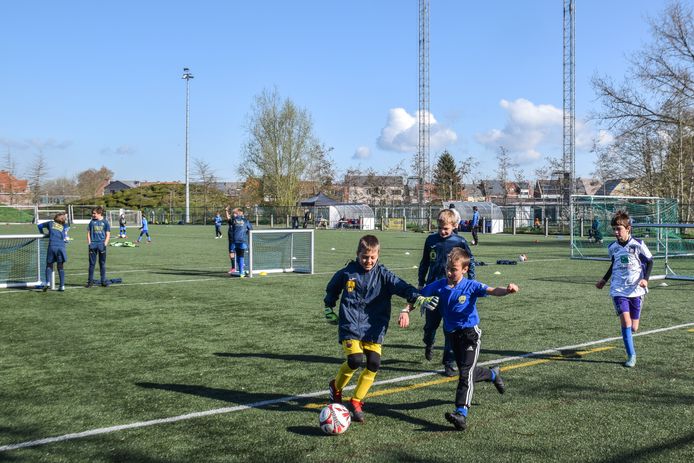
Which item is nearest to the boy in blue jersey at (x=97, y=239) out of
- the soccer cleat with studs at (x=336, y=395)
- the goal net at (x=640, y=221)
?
the soccer cleat with studs at (x=336, y=395)

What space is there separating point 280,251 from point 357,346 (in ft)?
44.6

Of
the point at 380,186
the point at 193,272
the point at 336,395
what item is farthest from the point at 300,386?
the point at 380,186

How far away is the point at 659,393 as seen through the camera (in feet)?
21.1

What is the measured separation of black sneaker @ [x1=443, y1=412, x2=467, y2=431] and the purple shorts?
11.4 ft

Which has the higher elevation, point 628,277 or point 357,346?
point 628,277

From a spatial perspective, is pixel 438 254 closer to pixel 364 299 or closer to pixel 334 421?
pixel 364 299

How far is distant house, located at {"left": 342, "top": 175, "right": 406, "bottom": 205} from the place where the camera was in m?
79.7

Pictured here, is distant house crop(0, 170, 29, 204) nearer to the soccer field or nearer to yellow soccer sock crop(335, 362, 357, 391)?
the soccer field

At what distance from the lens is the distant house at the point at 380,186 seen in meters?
79.7

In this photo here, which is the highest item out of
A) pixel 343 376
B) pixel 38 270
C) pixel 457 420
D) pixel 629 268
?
pixel 629 268

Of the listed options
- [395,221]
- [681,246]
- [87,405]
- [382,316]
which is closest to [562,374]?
[382,316]

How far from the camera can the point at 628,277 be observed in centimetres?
793

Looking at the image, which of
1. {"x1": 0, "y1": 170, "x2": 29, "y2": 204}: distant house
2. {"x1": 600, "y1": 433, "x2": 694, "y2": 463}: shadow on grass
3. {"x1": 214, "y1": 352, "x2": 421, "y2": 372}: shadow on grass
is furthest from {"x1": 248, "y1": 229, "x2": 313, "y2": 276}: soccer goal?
{"x1": 0, "y1": 170, "x2": 29, "y2": 204}: distant house

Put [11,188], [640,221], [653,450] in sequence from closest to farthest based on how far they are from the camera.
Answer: [653,450], [640,221], [11,188]
